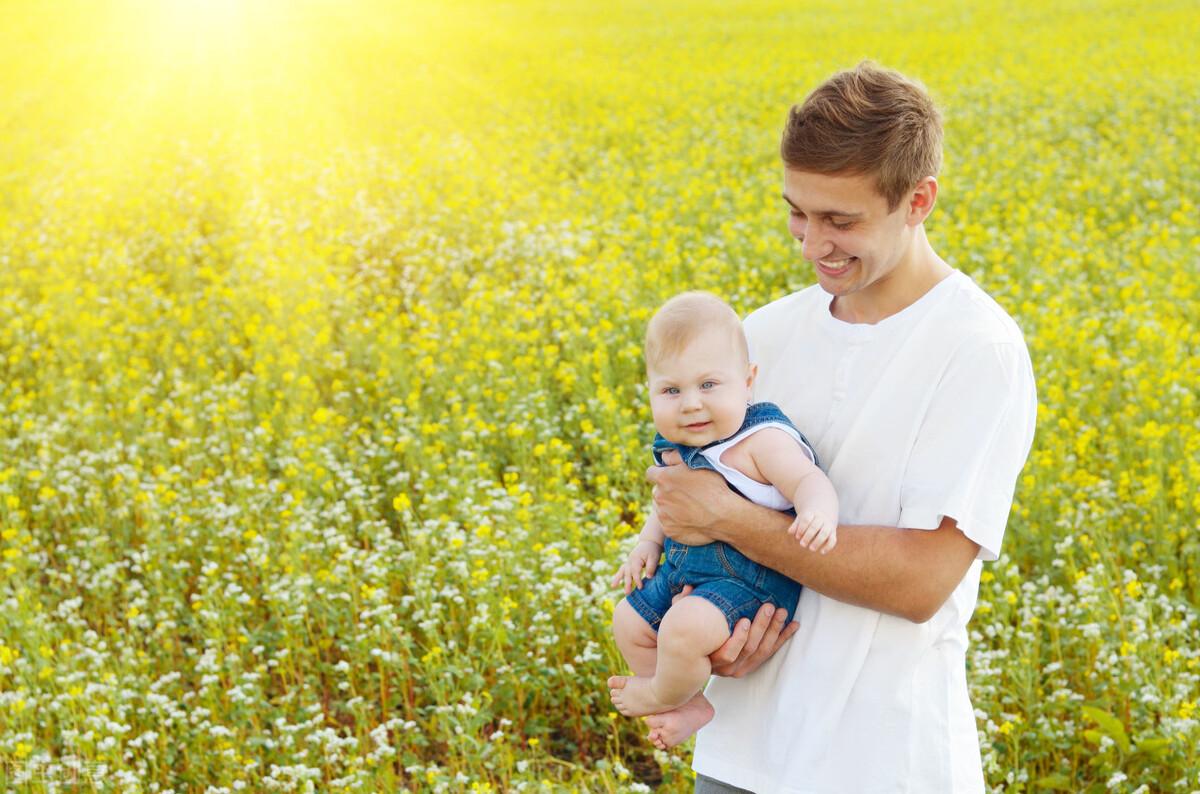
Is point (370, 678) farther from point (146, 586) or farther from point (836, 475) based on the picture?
point (836, 475)

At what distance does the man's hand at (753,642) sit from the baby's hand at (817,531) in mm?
171

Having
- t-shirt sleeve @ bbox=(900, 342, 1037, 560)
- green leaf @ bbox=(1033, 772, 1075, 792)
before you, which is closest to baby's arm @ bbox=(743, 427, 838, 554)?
t-shirt sleeve @ bbox=(900, 342, 1037, 560)

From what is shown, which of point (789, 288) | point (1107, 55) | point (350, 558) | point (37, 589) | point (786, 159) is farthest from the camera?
point (1107, 55)

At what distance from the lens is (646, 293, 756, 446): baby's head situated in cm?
231

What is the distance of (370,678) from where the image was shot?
4.55m

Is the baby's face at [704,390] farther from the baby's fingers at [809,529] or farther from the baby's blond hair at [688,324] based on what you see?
the baby's fingers at [809,529]

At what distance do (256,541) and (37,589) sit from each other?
108cm

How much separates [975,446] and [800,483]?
0.31m

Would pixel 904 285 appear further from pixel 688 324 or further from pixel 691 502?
pixel 691 502

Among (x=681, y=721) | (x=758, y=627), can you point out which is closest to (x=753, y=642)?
(x=758, y=627)

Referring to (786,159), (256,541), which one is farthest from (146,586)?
(786,159)

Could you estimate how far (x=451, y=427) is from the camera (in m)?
6.25

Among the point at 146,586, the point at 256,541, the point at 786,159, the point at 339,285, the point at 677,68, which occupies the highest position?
the point at 677,68

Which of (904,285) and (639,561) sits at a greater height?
(904,285)
